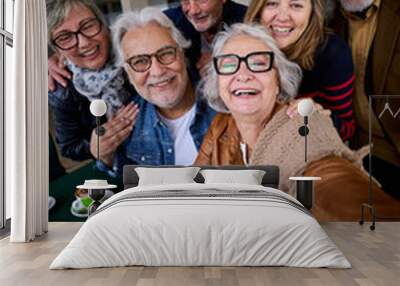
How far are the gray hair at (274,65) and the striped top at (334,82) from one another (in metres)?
0.15

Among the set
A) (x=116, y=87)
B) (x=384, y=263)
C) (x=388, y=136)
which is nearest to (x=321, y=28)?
(x=388, y=136)

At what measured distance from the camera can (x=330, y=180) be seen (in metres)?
8.24

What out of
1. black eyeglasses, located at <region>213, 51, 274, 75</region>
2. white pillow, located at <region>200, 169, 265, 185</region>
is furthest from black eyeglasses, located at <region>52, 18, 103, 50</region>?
white pillow, located at <region>200, 169, 265, 185</region>

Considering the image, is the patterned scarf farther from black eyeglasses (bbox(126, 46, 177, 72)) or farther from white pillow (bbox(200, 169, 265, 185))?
white pillow (bbox(200, 169, 265, 185))

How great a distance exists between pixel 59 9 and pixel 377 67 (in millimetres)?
4471

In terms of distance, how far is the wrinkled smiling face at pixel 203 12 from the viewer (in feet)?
27.3

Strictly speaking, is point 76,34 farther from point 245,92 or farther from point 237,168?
point 237,168

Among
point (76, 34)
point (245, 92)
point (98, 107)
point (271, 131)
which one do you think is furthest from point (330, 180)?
point (76, 34)

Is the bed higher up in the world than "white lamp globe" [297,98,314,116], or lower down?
lower down

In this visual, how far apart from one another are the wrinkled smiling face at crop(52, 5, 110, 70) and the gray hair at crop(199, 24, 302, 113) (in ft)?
4.79

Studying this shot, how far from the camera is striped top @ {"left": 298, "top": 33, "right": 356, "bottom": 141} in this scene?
825 cm

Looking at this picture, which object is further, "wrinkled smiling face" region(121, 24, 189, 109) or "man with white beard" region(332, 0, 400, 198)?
"wrinkled smiling face" region(121, 24, 189, 109)

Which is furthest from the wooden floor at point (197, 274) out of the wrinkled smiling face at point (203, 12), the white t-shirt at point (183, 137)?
the wrinkled smiling face at point (203, 12)

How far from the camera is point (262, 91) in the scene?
27.2 feet
